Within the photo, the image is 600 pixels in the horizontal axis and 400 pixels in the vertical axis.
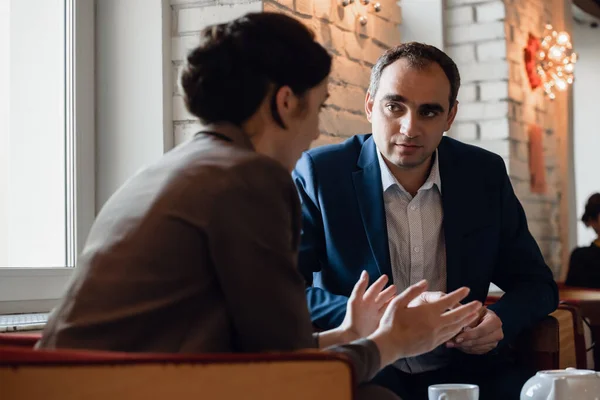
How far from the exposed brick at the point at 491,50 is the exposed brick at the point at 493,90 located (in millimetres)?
115

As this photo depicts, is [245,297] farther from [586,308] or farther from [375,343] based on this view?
[586,308]

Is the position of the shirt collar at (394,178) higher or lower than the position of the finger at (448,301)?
higher

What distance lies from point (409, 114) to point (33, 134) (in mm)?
1134

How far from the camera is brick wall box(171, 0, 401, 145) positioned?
270 centimetres

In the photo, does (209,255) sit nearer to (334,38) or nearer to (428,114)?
(428,114)

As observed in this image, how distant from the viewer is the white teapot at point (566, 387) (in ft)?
4.50

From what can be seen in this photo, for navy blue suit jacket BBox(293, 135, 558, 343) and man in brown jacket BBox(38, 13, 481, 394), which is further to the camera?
navy blue suit jacket BBox(293, 135, 558, 343)

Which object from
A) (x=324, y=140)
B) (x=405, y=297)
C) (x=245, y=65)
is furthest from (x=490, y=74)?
(x=245, y=65)

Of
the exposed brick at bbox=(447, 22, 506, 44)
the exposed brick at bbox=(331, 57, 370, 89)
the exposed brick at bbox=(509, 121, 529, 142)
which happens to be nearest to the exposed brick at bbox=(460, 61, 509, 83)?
the exposed brick at bbox=(447, 22, 506, 44)

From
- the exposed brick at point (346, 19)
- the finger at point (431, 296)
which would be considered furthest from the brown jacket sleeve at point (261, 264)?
the exposed brick at point (346, 19)

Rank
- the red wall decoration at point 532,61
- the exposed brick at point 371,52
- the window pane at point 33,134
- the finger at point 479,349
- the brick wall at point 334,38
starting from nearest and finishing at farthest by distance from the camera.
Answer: the finger at point 479,349, the window pane at point 33,134, the brick wall at point 334,38, the exposed brick at point 371,52, the red wall decoration at point 532,61

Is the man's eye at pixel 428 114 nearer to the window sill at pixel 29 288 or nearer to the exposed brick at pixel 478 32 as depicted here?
the window sill at pixel 29 288

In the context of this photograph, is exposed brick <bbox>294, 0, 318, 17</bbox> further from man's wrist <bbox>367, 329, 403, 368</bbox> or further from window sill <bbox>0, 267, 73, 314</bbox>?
man's wrist <bbox>367, 329, 403, 368</bbox>

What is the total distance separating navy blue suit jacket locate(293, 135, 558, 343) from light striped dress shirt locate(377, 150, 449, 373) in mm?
38
